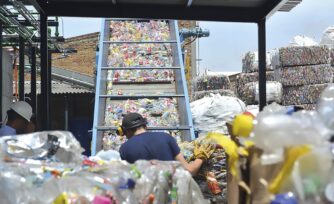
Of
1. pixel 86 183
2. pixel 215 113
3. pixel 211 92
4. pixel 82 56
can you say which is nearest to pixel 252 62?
pixel 211 92

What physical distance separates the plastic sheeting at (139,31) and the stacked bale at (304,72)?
2540 millimetres

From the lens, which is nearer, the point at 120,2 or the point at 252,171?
the point at 252,171

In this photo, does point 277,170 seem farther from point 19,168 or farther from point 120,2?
point 120,2

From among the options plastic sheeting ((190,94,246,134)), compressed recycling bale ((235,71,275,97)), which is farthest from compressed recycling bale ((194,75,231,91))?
plastic sheeting ((190,94,246,134))

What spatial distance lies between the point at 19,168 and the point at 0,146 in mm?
290

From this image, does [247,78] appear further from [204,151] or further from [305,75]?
[204,151]

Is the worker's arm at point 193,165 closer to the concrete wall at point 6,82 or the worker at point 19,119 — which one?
the worker at point 19,119

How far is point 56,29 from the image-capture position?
30.7 feet

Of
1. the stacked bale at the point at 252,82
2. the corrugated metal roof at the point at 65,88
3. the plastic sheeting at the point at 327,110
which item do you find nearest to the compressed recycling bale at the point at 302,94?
the stacked bale at the point at 252,82

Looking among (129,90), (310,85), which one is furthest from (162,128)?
(310,85)

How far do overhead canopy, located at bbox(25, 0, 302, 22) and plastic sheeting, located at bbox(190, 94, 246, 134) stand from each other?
3.33m

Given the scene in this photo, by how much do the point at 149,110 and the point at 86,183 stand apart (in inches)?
272

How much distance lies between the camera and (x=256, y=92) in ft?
40.1

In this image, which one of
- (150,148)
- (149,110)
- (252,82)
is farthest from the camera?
(252,82)
